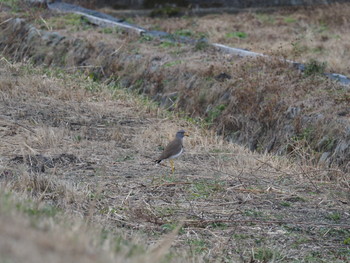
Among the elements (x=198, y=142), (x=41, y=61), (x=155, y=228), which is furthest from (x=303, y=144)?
(x=41, y=61)

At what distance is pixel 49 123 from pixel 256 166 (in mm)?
3544

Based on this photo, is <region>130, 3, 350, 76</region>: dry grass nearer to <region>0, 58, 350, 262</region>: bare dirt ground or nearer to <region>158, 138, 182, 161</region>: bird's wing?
<region>0, 58, 350, 262</region>: bare dirt ground

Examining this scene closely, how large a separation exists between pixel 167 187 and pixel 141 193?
415 mm

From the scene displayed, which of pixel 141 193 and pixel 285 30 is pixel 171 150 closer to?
pixel 141 193

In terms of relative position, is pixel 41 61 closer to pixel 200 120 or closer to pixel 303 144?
pixel 200 120

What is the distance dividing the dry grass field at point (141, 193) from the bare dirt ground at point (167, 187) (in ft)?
0.05

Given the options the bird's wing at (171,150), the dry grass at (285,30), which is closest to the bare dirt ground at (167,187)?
the bird's wing at (171,150)

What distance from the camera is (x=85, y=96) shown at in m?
13.4

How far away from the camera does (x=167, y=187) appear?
823cm

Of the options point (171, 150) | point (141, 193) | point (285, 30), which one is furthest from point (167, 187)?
point (285, 30)

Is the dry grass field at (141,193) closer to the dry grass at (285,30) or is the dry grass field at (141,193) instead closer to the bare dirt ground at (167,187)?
the bare dirt ground at (167,187)

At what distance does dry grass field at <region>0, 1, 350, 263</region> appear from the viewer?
409 centimetres

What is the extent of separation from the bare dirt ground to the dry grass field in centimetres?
2

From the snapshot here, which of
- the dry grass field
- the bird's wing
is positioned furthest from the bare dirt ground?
the bird's wing
